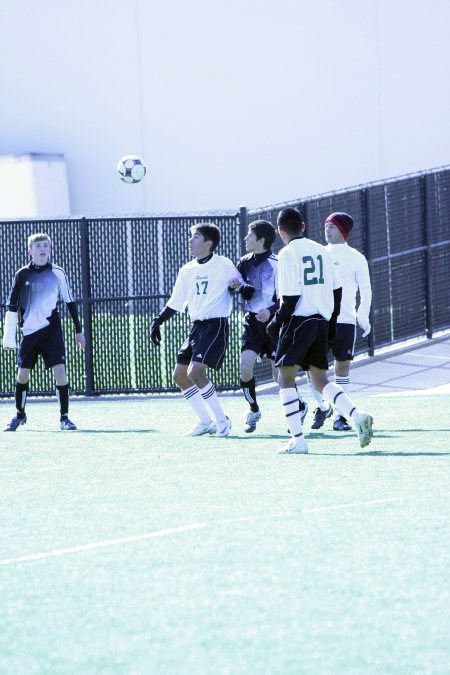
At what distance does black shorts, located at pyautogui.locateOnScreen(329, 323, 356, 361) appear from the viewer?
11.5 metres

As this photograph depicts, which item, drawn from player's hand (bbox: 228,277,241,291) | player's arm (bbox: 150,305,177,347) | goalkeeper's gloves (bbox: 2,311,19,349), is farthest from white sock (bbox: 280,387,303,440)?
A: goalkeeper's gloves (bbox: 2,311,19,349)

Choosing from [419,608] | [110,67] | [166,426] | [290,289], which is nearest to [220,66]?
[110,67]

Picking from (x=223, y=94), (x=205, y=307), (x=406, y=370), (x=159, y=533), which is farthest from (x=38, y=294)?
(x=223, y=94)

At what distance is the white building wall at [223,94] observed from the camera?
94.7 feet

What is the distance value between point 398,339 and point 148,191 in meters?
15.4

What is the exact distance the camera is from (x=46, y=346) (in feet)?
40.3

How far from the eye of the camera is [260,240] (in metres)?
11.2

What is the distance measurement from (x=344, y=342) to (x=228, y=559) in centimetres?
533

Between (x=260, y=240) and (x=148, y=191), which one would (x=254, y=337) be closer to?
(x=260, y=240)

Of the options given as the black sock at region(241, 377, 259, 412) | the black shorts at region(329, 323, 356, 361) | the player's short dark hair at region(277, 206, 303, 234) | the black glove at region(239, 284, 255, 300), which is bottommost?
the black sock at region(241, 377, 259, 412)

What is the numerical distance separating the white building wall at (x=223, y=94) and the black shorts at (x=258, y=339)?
1816cm

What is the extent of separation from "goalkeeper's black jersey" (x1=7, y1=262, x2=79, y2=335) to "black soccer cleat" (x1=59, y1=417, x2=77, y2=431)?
878 millimetres

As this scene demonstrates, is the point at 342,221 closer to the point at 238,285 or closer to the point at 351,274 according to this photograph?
the point at 351,274

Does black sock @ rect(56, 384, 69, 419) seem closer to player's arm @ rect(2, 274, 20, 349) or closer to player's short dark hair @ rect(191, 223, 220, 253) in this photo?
player's arm @ rect(2, 274, 20, 349)
